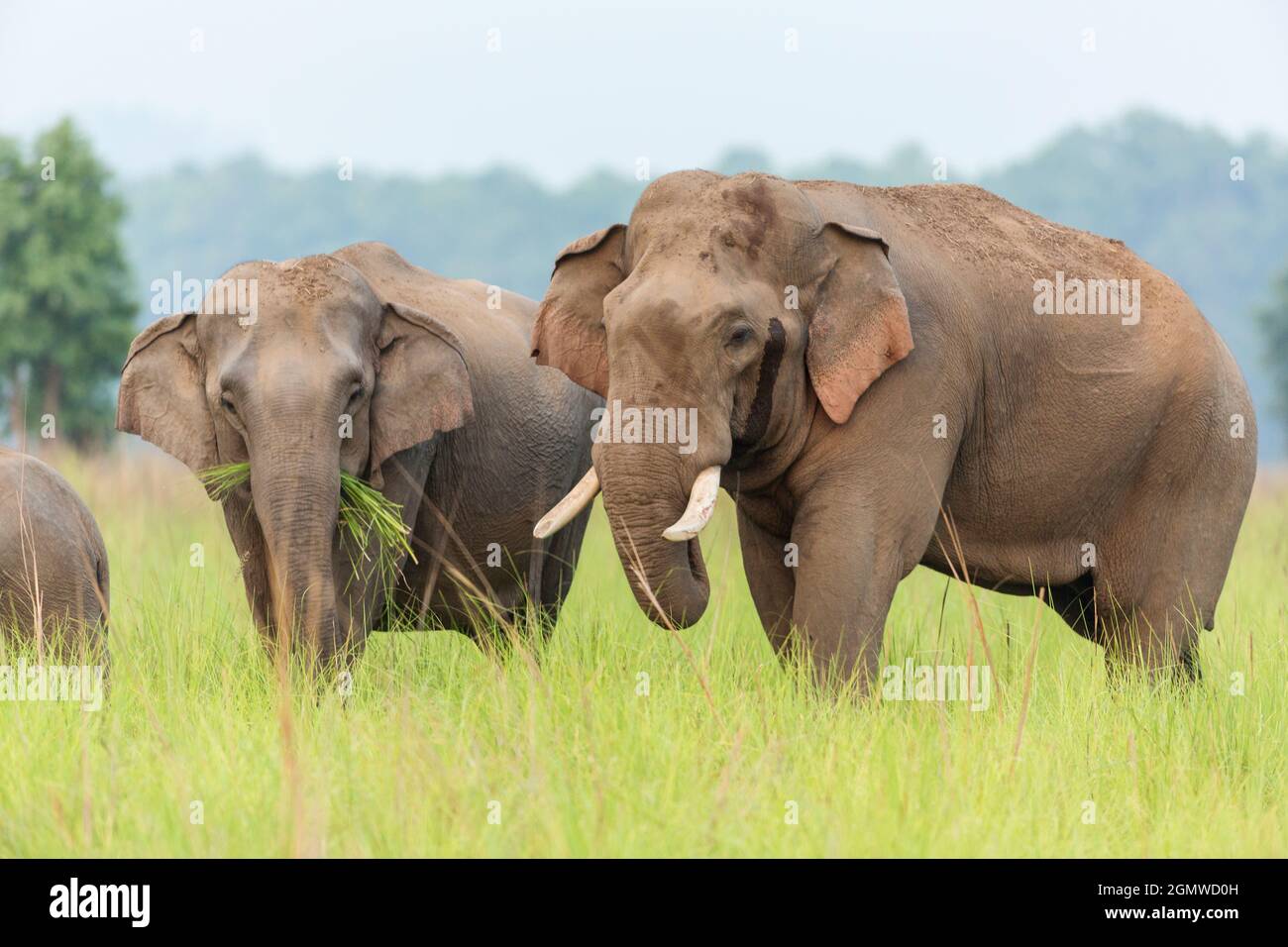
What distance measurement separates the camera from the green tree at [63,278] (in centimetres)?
3872

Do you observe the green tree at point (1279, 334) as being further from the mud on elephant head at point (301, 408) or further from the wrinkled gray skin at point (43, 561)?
the wrinkled gray skin at point (43, 561)

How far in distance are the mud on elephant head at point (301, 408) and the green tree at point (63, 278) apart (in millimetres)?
31898

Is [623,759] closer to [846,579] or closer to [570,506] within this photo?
[570,506]

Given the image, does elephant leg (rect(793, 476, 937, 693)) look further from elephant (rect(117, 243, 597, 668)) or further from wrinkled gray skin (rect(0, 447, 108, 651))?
wrinkled gray skin (rect(0, 447, 108, 651))

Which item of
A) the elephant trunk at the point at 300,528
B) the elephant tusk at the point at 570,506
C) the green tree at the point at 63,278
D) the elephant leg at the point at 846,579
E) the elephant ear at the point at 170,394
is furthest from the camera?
the green tree at the point at 63,278

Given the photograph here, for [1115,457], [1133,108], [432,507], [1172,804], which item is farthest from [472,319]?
[1133,108]

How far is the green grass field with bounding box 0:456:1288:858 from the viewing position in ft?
18.0

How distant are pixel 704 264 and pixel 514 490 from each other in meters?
3.01

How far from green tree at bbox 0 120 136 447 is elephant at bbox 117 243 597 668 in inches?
1220

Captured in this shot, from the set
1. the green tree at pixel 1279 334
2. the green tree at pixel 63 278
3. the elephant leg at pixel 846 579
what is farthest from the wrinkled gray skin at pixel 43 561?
the green tree at pixel 1279 334

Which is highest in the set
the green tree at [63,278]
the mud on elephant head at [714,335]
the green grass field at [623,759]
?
the green tree at [63,278]

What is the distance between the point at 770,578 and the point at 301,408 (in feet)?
7.81

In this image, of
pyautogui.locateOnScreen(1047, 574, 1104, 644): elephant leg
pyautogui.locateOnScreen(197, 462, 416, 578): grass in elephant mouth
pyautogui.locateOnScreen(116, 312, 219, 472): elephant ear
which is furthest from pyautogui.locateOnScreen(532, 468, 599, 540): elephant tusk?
pyautogui.locateOnScreen(1047, 574, 1104, 644): elephant leg

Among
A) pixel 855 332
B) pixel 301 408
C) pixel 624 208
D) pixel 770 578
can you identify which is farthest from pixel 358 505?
pixel 624 208
